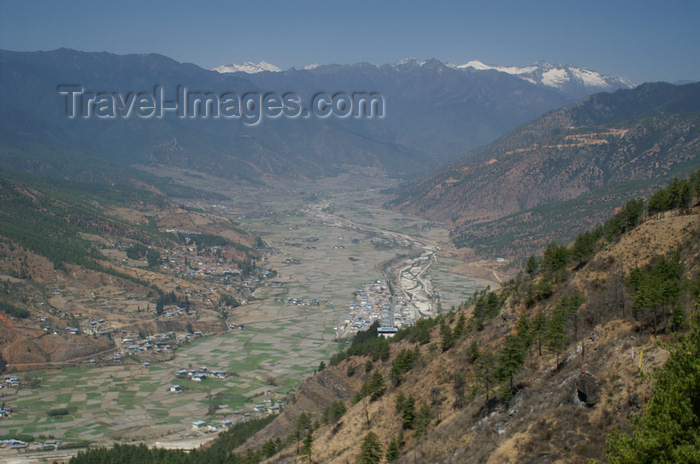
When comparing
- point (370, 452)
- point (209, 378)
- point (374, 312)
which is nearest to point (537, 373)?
point (370, 452)

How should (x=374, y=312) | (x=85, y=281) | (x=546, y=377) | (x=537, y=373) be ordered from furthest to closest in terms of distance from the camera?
(x=85, y=281) < (x=374, y=312) < (x=537, y=373) < (x=546, y=377)

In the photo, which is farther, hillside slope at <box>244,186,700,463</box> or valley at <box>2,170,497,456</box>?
valley at <box>2,170,497,456</box>

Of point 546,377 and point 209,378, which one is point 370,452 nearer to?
point 546,377

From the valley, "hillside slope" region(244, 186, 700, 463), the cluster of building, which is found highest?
"hillside slope" region(244, 186, 700, 463)

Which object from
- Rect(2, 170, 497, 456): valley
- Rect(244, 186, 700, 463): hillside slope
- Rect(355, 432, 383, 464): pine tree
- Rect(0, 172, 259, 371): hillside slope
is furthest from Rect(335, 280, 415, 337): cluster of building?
Rect(355, 432, 383, 464): pine tree

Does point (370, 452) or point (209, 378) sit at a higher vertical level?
point (370, 452)

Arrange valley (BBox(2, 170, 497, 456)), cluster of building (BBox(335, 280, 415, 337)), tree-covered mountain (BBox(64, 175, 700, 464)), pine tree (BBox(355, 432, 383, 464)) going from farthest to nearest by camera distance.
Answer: cluster of building (BBox(335, 280, 415, 337)) < valley (BBox(2, 170, 497, 456)) < pine tree (BBox(355, 432, 383, 464)) < tree-covered mountain (BBox(64, 175, 700, 464))

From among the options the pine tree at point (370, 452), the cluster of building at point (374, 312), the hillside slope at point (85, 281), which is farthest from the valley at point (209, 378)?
the pine tree at point (370, 452)

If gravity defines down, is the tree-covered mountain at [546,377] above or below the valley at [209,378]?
above

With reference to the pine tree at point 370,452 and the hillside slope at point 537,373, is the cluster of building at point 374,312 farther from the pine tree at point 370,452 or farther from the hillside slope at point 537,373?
the pine tree at point 370,452

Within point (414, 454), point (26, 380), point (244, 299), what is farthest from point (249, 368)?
point (414, 454)

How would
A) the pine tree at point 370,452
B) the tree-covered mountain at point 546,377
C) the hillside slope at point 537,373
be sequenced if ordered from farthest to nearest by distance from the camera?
1. the pine tree at point 370,452
2. the hillside slope at point 537,373
3. the tree-covered mountain at point 546,377

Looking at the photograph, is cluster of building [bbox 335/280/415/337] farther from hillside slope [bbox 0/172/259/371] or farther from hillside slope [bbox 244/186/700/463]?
hillside slope [bbox 244/186/700/463]
